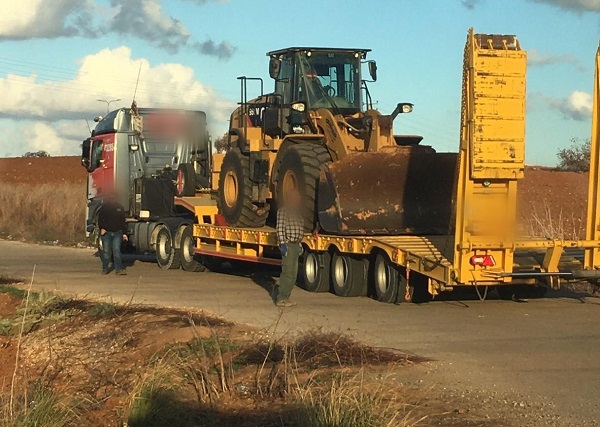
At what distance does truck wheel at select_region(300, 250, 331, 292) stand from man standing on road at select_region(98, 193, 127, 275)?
5.39m

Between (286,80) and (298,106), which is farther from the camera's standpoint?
(286,80)

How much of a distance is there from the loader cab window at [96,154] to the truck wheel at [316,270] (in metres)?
9.71

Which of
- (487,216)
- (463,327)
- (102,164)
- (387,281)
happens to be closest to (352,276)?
(387,281)

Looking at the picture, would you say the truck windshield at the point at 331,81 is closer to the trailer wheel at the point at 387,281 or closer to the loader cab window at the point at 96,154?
the trailer wheel at the point at 387,281

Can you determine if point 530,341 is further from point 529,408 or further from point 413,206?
point 413,206

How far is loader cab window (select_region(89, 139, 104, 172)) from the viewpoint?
27219 mm

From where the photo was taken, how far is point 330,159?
18891 millimetres

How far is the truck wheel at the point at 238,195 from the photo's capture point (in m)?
21.3

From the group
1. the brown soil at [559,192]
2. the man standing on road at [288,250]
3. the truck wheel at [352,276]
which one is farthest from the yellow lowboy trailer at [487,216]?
the brown soil at [559,192]

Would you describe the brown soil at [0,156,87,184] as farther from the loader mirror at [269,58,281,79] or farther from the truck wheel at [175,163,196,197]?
the loader mirror at [269,58,281,79]

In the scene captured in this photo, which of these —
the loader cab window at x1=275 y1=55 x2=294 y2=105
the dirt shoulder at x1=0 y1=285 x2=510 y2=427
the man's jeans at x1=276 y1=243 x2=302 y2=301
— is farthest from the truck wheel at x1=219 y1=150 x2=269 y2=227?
the dirt shoulder at x1=0 y1=285 x2=510 y2=427

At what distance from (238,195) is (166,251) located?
12.6ft

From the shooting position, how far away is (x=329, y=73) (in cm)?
2070

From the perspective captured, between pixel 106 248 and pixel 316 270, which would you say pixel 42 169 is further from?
pixel 316 270
